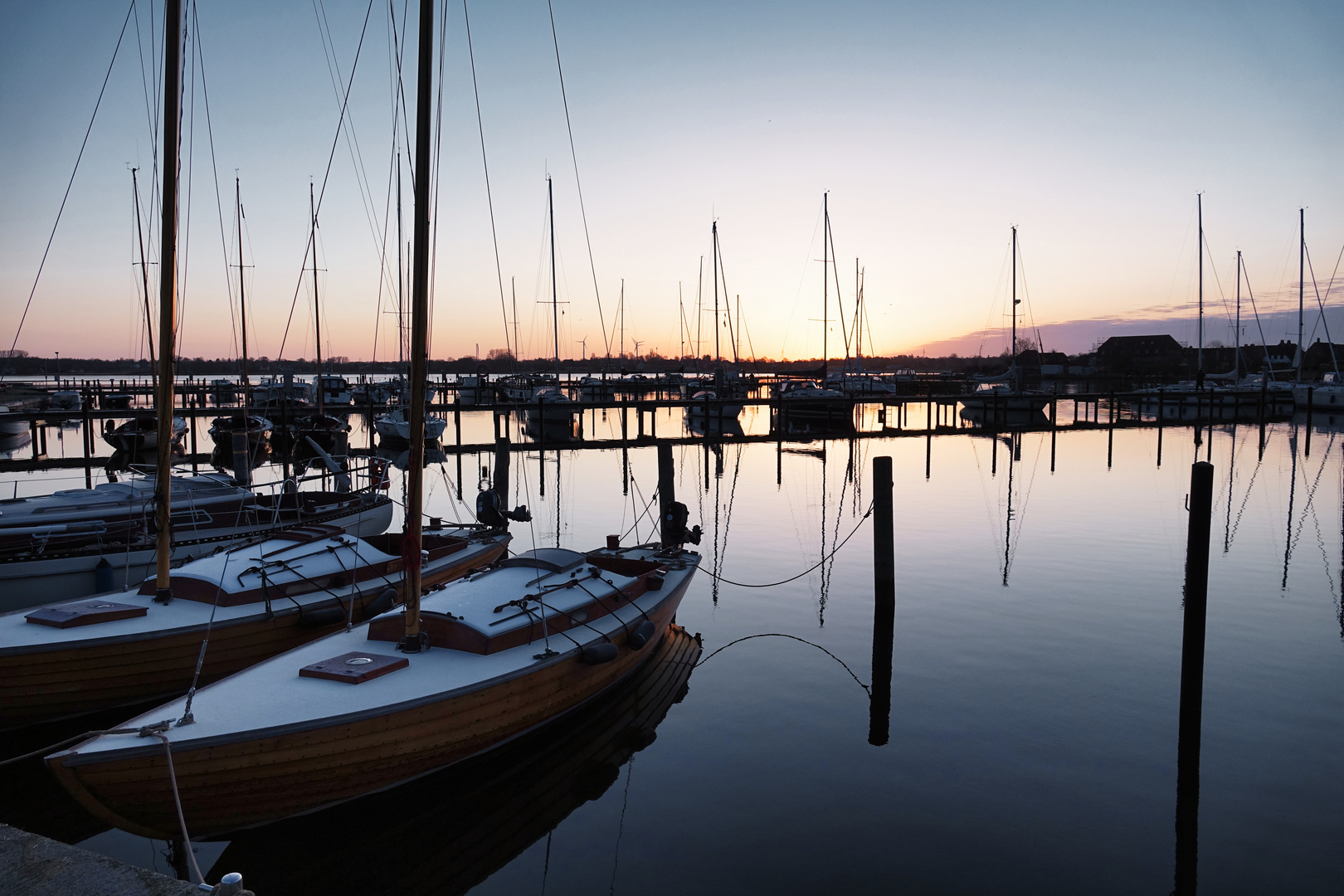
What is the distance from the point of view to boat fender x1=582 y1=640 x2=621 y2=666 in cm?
939

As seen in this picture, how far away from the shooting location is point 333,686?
25.6 ft

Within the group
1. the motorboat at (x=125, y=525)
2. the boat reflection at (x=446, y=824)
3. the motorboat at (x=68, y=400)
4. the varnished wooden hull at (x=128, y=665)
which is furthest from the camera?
the motorboat at (x=68, y=400)

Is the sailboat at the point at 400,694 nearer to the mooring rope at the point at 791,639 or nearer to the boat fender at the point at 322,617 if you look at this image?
the boat fender at the point at 322,617

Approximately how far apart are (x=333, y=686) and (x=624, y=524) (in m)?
15.2

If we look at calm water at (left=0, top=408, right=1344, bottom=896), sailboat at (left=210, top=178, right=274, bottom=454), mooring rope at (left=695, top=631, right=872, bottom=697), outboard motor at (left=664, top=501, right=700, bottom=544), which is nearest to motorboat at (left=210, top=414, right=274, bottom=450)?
sailboat at (left=210, top=178, right=274, bottom=454)

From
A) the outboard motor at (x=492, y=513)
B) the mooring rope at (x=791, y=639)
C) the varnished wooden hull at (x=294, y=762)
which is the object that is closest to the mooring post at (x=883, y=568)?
the mooring rope at (x=791, y=639)

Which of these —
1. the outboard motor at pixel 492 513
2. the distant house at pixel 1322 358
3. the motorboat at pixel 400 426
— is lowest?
the outboard motor at pixel 492 513

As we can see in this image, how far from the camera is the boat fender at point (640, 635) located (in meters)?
10.6

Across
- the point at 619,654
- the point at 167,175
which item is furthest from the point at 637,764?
the point at 167,175

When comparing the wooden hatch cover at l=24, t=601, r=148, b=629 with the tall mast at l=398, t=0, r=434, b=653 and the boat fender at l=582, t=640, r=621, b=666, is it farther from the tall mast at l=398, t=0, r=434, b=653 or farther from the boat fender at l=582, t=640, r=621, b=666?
the boat fender at l=582, t=640, r=621, b=666

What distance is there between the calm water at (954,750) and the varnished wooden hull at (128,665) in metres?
1.74

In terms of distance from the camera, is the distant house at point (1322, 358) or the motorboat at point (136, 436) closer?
the motorboat at point (136, 436)

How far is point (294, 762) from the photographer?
7020 mm

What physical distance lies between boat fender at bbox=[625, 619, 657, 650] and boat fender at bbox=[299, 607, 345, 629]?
3.78m
